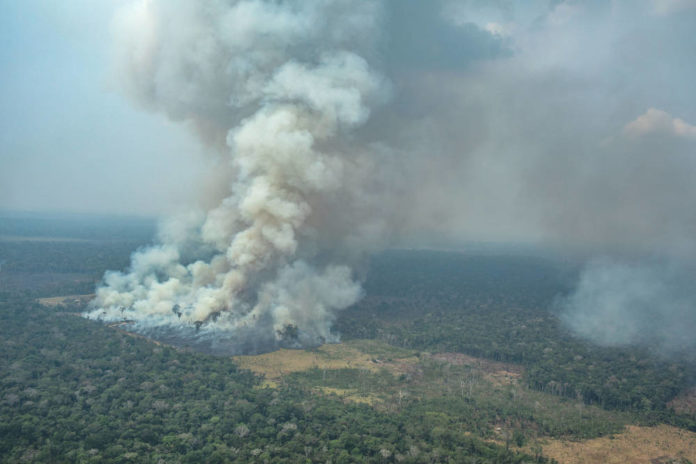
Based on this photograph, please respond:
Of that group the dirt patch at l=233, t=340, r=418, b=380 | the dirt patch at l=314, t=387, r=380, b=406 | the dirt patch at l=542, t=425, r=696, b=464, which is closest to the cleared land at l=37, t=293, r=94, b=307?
the dirt patch at l=233, t=340, r=418, b=380

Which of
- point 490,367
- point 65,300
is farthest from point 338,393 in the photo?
point 65,300

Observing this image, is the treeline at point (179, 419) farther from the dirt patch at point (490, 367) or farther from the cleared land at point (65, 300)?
the cleared land at point (65, 300)

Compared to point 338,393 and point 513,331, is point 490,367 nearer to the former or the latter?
point 513,331

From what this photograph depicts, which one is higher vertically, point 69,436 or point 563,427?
point 563,427

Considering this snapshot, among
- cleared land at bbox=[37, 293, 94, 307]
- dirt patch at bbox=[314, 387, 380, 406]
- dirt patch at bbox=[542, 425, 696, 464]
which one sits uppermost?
dirt patch at bbox=[542, 425, 696, 464]

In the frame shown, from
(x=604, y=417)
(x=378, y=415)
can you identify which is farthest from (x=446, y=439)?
(x=604, y=417)

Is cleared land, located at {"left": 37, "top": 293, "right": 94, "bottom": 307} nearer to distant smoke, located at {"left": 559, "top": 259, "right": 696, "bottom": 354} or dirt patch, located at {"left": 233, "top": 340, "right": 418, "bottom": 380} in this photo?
dirt patch, located at {"left": 233, "top": 340, "right": 418, "bottom": 380}

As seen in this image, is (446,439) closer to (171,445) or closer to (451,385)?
(451,385)

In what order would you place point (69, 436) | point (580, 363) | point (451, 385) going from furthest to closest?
point (580, 363) < point (451, 385) < point (69, 436)
